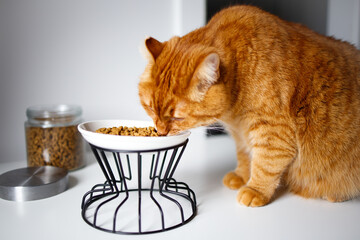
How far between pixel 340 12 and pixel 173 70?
176 cm

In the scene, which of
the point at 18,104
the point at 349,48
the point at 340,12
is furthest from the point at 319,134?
the point at 340,12

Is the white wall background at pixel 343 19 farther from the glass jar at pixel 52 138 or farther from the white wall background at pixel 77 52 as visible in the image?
the glass jar at pixel 52 138

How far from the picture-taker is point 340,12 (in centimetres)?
223

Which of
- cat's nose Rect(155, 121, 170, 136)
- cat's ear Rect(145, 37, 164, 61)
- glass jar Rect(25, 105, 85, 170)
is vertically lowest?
glass jar Rect(25, 105, 85, 170)

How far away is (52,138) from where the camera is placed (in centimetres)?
137

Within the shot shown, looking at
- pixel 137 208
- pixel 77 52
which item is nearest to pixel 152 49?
pixel 137 208

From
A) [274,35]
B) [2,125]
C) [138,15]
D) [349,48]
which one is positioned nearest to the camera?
[274,35]

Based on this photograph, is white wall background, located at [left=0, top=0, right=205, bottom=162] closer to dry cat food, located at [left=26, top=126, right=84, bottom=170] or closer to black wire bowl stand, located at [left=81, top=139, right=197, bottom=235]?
dry cat food, located at [left=26, top=126, right=84, bottom=170]

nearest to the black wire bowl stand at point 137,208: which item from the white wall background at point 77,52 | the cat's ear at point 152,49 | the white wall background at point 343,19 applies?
the cat's ear at point 152,49

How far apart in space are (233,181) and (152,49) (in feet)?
2.01

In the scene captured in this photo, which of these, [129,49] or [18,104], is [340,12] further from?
[18,104]

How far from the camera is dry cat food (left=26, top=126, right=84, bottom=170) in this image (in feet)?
4.51

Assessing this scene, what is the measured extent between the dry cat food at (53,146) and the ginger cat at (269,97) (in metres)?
0.50

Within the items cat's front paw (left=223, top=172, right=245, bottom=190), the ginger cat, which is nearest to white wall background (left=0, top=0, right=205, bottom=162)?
the ginger cat
